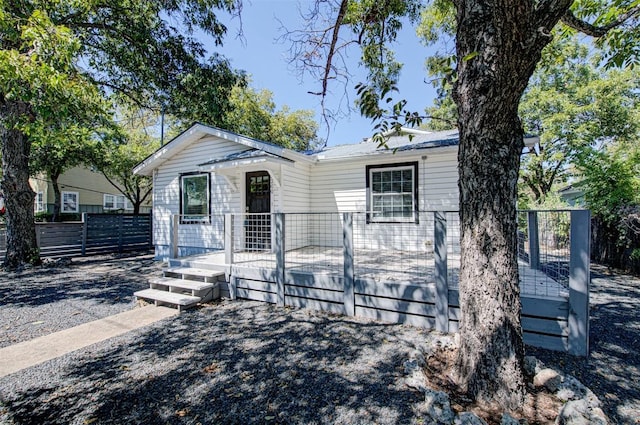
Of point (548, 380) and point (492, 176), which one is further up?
point (492, 176)

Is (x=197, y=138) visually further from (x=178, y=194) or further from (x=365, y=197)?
(x=365, y=197)

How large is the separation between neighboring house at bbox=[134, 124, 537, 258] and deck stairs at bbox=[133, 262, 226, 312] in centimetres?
141

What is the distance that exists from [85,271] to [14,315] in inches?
143

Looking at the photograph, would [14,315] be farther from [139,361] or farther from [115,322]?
[139,361]

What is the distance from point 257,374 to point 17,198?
954cm

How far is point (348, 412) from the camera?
224 centimetres

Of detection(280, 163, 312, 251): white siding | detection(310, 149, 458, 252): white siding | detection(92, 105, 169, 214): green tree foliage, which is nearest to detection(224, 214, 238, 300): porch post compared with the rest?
detection(280, 163, 312, 251): white siding

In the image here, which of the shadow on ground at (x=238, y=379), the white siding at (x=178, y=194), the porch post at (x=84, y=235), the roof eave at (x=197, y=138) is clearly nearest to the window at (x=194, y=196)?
the white siding at (x=178, y=194)

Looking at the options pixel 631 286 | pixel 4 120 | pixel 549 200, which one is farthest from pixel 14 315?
pixel 549 200

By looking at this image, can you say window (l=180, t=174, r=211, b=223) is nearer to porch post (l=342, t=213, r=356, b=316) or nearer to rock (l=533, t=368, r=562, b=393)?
porch post (l=342, t=213, r=356, b=316)

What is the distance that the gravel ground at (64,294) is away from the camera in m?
4.26

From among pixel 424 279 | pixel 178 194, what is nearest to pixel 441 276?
pixel 424 279

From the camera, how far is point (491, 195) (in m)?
2.26

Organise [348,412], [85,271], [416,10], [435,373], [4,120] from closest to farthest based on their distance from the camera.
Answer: [348,412]
[435,373]
[416,10]
[4,120]
[85,271]
